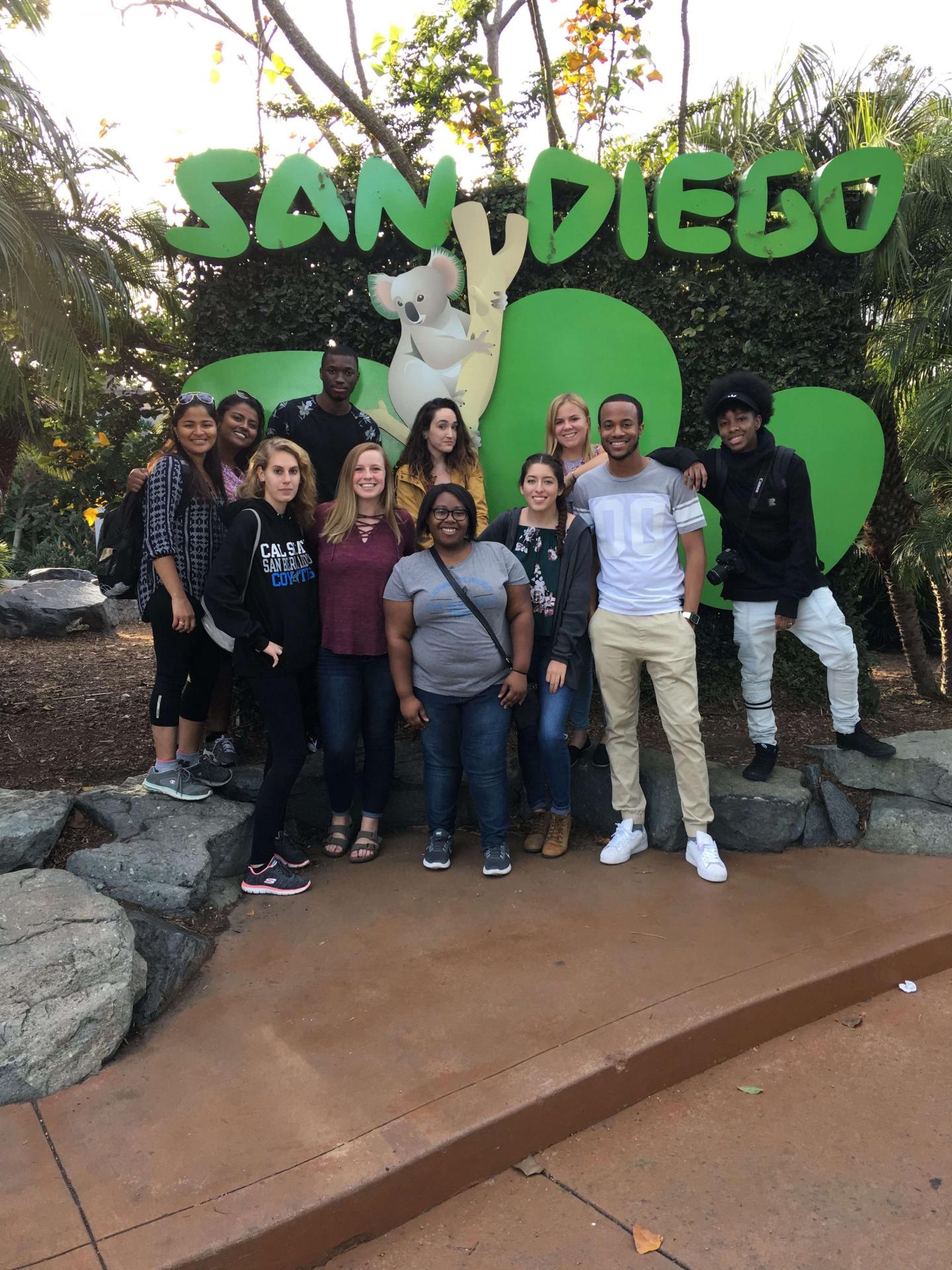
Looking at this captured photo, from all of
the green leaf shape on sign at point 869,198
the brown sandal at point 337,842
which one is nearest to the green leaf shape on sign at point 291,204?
the green leaf shape on sign at point 869,198

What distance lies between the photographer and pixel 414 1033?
9.31 ft

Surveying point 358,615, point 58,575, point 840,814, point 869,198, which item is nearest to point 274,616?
point 358,615

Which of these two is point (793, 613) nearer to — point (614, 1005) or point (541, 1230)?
point (614, 1005)

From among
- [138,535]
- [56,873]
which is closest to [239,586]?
[138,535]

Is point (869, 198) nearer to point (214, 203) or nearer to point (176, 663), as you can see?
point (214, 203)

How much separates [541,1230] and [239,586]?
250 cm

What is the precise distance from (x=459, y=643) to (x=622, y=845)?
3.96 ft

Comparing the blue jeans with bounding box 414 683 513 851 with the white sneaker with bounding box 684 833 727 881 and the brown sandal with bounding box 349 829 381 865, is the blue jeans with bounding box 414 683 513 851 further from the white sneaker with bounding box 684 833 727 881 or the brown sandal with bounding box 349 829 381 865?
the white sneaker with bounding box 684 833 727 881

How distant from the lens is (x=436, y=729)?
3822 mm

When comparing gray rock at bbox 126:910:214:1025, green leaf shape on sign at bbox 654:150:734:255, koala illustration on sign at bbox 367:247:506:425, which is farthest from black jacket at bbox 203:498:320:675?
green leaf shape on sign at bbox 654:150:734:255

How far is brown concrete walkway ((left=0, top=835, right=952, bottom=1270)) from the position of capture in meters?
2.17

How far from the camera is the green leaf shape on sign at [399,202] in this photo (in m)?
5.25

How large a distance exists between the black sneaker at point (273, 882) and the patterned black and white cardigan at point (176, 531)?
121 centimetres

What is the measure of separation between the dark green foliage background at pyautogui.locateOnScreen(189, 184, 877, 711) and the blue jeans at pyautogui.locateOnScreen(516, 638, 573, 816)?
191 centimetres
